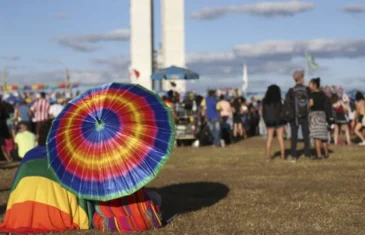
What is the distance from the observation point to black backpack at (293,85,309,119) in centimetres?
1556

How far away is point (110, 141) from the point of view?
7.09 meters

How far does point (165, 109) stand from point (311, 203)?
2994mm

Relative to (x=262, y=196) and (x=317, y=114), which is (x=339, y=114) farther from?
(x=262, y=196)

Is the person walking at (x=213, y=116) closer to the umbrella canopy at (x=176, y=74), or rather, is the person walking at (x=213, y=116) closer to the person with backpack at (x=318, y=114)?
the umbrella canopy at (x=176, y=74)

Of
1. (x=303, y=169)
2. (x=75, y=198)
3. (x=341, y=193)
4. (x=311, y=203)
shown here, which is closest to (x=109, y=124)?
(x=75, y=198)

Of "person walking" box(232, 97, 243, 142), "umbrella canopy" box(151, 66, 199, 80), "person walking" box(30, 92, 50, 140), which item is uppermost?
"umbrella canopy" box(151, 66, 199, 80)

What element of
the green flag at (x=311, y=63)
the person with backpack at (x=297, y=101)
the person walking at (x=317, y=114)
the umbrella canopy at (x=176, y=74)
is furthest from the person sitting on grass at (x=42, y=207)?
the green flag at (x=311, y=63)

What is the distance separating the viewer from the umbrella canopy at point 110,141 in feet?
22.9

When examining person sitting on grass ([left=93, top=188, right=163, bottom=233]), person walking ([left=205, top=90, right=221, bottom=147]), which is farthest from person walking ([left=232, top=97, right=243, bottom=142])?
person sitting on grass ([left=93, top=188, right=163, bottom=233])

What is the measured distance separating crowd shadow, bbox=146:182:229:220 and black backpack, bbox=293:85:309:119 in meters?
4.20

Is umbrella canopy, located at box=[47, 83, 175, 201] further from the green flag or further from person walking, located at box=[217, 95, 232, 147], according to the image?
the green flag

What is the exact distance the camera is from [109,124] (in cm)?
717

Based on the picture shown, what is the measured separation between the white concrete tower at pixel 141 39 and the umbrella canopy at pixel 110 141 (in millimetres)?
42380

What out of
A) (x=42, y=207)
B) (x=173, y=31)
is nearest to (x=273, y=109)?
(x=42, y=207)
